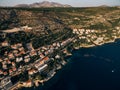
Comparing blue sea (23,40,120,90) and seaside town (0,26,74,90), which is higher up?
seaside town (0,26,74,90)

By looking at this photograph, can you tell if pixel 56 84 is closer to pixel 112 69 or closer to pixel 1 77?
pixel 1 77

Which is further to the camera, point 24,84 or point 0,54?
point 0,54

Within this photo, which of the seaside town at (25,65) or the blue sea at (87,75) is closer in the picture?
the blue sea at (87,75)

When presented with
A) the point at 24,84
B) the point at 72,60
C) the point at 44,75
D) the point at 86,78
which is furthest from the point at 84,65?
the point at 24,84

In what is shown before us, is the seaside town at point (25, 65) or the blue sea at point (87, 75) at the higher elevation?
the seaside town at point (25, 65)

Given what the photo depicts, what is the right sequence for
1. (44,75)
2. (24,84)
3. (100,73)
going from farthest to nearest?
(100,73) < (44,75) < (24,84)

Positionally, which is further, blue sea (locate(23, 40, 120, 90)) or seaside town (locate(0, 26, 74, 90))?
seaside town (locate(0, 26, 74, 90))

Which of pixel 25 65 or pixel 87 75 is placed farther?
pixel 25 65

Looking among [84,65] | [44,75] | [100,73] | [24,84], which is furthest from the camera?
[84,65]
